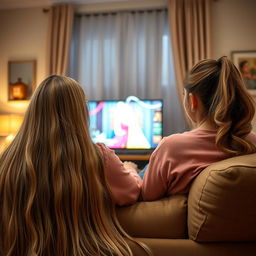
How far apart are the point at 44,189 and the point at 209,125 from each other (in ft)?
2.01

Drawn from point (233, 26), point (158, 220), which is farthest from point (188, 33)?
point (158, 220)

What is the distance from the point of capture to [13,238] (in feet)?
2.89

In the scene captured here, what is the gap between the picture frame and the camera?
160 inches

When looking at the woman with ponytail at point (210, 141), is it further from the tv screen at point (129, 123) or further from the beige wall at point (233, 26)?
the beige wall at point (233, 26)

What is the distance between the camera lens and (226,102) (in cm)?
101

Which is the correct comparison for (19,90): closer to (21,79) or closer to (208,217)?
(21,79)

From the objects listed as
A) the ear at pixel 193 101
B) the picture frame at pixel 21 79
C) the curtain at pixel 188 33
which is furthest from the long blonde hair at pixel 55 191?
the picture frame at pixel 21 79

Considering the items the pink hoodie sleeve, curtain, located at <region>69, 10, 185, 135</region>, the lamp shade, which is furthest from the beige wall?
the pink hoodie sleeve

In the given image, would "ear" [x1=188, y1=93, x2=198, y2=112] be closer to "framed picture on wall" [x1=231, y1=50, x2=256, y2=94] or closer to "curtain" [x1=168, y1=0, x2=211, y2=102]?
"curtain" [x1=168, y1=0, x2=211, y2=102]

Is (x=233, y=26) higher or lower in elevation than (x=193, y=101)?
higher

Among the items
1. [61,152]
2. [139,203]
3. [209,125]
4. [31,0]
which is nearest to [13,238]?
[61,152]

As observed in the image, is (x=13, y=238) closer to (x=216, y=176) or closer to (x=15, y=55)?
(x=216, y=176)

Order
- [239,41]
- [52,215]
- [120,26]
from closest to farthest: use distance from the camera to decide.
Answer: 1. [52,215]
2. [239,41]
3. [120,26]

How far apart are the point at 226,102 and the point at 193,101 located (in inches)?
6.3
